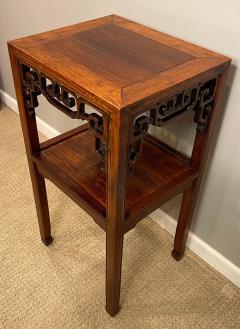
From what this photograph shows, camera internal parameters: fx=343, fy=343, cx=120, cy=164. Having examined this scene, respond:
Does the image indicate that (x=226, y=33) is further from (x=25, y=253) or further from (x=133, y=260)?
(x=25, y=253)

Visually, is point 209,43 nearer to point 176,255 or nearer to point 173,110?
point 173,110

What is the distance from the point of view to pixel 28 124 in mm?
921

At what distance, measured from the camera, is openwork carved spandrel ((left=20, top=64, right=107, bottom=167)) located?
0.67m

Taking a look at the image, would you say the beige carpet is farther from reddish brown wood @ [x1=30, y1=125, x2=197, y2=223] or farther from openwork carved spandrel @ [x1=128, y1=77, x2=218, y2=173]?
openwork carved spandrel @ [x1=128, y1=77, x2=218, y2=173]

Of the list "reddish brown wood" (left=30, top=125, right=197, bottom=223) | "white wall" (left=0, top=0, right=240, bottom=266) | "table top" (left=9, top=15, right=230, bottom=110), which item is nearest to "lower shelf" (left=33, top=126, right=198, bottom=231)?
"reddish brown wood" (left=30, top=125, right=197, bottom=223)

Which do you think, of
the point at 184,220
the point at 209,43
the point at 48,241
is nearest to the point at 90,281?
the point at 48,241

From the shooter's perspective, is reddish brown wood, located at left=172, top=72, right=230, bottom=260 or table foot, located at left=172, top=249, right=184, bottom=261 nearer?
reddish brown wood, located at left=172, top=72, right=230, bottom=260

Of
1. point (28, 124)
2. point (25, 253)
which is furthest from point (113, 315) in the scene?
point (28, 124)

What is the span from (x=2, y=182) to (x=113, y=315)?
0.76 metres

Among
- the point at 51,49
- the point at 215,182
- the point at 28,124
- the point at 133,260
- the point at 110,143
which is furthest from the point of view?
the point at 133,260

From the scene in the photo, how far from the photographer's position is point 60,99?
743 millimetres

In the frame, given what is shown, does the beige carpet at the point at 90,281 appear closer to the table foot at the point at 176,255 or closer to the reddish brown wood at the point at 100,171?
the table foot at the point at 176,255

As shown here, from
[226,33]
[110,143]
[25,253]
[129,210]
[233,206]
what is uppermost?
[226,33]

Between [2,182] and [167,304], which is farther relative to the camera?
[2,182]
